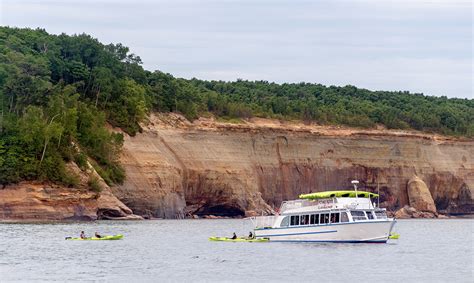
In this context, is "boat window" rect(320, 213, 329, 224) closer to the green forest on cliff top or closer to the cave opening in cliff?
the green forest on cliff top

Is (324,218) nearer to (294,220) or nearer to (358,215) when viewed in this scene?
(358,215)

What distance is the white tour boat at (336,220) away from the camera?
69.1 metres

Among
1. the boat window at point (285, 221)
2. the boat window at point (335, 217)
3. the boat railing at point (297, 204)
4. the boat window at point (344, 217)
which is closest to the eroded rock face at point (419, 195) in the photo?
the boat window at point (285, 221)

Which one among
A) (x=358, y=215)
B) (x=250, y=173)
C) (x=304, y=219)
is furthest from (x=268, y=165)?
(x=358, y=215)

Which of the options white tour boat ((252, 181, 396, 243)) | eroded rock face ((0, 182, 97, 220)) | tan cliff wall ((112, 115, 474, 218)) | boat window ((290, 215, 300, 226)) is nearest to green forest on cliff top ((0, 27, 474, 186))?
eroded rock face ((0, 182, 97, 220))

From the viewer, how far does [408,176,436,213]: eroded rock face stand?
455ft

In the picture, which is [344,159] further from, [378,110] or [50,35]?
[50,35]

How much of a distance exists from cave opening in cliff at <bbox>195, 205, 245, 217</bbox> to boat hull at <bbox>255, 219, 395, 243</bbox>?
53.0 m

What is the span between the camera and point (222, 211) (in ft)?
414

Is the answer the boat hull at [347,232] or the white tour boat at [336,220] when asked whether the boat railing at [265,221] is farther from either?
the boat hull at [347,232]

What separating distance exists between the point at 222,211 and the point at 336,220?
5709 cm

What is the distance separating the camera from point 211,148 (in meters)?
124

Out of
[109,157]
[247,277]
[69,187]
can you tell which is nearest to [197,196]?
[109,157]

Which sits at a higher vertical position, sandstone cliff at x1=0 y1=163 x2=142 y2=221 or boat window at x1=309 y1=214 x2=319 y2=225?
sandstone cliff at x1=0 y1=163 x2=142 y2=221
